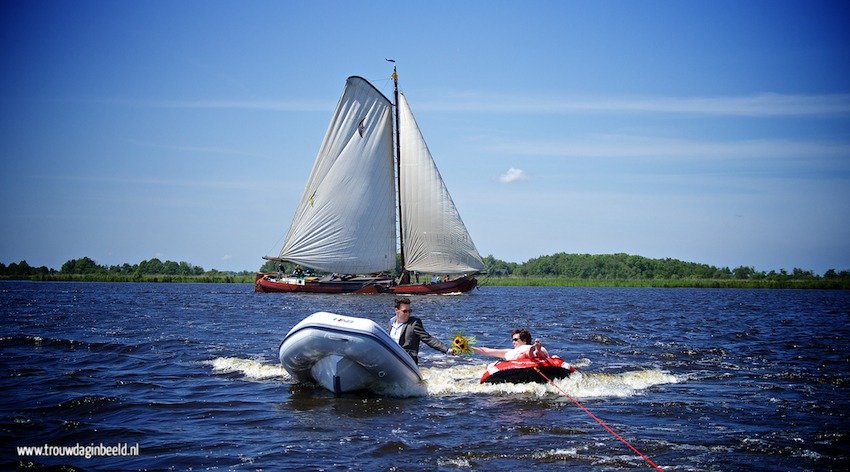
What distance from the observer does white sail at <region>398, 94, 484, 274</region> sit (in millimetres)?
57656

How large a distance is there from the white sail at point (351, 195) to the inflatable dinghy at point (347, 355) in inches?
1667

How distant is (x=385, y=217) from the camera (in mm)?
58219

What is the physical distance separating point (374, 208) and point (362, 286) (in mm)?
7004

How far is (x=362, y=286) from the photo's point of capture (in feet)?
196

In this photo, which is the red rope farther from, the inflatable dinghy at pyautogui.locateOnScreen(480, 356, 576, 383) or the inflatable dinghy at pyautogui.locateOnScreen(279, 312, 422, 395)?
the inflatable dinghy at pyautogui.locateOnScreen(279, 312, 422, 395)

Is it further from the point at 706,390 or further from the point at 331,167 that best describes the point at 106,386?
the point at 331,167

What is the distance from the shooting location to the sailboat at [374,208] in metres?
56.5

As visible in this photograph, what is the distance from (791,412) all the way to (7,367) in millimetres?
17048

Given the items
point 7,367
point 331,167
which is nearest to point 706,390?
point 7,367

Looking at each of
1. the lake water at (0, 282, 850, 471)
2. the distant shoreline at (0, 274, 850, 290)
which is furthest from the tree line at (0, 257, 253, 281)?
the lake water at (0, 282, 850, 471)

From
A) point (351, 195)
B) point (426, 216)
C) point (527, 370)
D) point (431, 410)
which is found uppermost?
point (351, 195)

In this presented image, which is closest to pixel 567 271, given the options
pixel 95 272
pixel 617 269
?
pixel 617 269

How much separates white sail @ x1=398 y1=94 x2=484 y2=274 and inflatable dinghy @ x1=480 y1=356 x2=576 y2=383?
4296 cm

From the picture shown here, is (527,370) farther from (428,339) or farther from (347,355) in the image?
(347,355)
